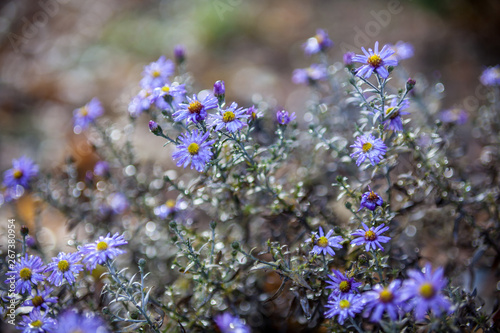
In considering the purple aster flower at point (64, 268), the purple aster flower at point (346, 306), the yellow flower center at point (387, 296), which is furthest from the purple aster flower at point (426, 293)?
the purple aster flower at point (64, 268)

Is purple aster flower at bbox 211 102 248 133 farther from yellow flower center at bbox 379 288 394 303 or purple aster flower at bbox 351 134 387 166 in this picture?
yellow flower center at bbox 379 288 394 303

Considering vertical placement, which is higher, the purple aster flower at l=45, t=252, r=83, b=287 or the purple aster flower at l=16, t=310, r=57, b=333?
the purple aster flower at l=45, t=252, r=83, b=287

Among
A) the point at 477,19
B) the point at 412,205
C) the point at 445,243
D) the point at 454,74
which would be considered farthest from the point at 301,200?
the point at 477,19

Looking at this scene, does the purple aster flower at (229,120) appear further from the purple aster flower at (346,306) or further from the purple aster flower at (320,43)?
the purple aster flower at (320,43)

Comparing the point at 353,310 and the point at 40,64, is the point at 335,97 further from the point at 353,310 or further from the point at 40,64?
the point at 40,64

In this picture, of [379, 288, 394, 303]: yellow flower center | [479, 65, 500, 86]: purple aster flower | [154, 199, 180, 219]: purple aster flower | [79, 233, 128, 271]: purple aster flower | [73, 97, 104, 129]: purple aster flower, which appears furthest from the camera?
[73, 97, 104, 129]: purple aster flower

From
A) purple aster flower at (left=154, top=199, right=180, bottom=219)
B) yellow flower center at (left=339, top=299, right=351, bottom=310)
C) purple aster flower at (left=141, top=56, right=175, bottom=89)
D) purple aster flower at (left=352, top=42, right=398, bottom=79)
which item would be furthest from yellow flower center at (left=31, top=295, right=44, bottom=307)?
purple aster flower at (left=352, top=42, right=398, bottom=79)
